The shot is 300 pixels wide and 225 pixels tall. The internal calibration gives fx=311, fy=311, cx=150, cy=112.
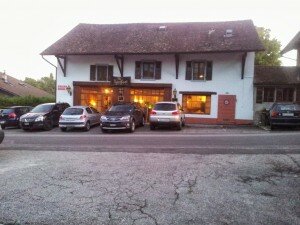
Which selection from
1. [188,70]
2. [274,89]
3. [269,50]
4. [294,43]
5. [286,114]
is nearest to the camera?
[286,114]

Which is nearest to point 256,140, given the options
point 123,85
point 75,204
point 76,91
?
point 75,204

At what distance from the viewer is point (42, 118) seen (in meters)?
18.8

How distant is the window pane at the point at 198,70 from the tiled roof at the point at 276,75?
12.5 feet

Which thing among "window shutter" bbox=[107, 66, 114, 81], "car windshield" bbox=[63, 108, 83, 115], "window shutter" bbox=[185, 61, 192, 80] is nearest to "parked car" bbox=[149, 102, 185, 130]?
"car windshield" bbox=[63, 108, 83, 115]

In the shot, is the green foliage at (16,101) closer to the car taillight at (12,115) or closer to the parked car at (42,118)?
the car taillight at (12,115)

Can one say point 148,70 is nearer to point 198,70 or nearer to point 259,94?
point 198,70

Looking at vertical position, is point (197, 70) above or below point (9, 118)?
above

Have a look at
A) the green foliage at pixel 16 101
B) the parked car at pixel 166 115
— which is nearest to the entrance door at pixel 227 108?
the parked car at pixel 166 115

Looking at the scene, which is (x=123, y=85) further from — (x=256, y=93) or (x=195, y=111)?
(x=256, y=93)

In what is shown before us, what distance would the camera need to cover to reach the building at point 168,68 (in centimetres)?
2219

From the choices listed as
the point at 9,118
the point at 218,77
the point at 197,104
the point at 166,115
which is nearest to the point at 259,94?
the point at 218,77

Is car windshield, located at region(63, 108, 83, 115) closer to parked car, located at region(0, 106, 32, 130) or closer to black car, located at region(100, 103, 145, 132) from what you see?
black car, located at region(100, 103, 145, 132)

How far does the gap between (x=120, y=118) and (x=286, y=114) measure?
907cm

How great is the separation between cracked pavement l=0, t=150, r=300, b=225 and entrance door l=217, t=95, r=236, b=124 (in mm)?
12826
